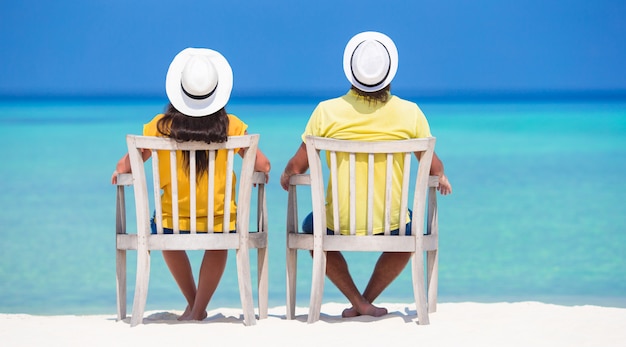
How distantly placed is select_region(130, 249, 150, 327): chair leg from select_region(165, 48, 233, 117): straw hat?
1.73 ft

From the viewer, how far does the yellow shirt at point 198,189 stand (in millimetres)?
3953

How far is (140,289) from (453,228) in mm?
3863

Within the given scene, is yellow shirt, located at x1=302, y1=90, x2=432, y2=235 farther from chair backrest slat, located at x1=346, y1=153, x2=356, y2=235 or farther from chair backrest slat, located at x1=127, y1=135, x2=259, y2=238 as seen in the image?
chair backrest slat, located at x1=127, y1=135, x2=259, y2=238

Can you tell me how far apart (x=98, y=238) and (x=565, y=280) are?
9.53 feet

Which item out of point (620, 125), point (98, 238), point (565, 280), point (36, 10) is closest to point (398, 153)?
point (565, 280)

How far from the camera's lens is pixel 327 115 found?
4.01 meters

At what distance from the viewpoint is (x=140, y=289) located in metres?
3.83

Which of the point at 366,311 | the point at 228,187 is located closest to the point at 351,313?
the point at 366,311

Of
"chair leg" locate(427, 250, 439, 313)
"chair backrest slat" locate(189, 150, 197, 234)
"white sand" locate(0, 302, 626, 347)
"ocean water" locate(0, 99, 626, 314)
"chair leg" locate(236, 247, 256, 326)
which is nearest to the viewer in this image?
"white sand" locate(0, 302, 626, 347)

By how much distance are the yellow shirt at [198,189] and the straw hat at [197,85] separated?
3.8 inches

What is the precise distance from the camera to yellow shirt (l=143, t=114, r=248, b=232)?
13.0 ft

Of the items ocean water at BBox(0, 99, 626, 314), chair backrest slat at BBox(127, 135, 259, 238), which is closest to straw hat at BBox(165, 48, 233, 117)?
chair backrest slat at BBox(127, 135, 259, 238)

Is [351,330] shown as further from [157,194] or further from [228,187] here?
[157,194]

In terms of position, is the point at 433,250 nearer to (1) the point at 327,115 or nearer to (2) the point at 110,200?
(1) the point at 327,115
